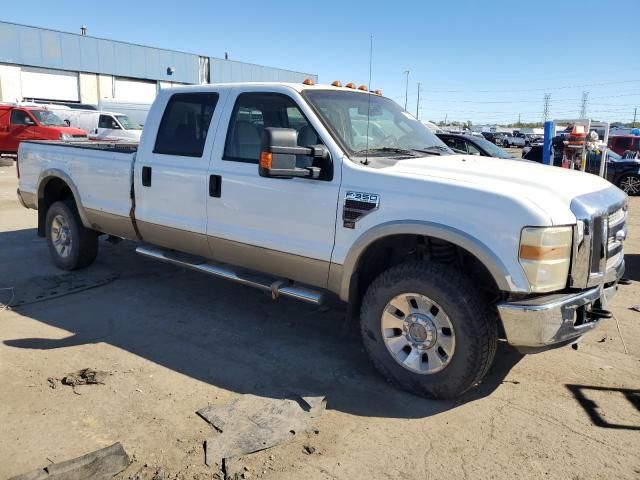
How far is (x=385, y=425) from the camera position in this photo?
10.9 feet

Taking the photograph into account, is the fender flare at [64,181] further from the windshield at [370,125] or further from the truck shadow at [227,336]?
the windshield at [370,125]

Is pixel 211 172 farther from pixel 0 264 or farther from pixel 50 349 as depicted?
pixel 0 264

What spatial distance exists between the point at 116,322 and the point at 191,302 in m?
0.79

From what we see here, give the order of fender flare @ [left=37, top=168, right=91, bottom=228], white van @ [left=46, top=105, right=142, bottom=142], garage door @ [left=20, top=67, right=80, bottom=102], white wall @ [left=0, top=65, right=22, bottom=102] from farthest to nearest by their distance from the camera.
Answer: garage door @ [left=20, top=67, right=80, bottom=102]
white wall @ [left=0, top=65, right=22, bottom=102]
white van @ [left=46, top=105, right=142, bottom=142]
fender flare @ [left=37, top=168, right=91, bottom=228]

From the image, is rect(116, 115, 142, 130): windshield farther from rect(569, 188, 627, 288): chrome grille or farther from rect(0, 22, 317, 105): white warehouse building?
rect(569, 188, 627, 288): chrome grille

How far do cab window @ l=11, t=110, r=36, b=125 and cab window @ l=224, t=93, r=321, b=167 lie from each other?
18.3 metres

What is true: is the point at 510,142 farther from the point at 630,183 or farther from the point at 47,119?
the point at 47,119

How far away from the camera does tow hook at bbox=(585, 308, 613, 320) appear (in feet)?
11.2

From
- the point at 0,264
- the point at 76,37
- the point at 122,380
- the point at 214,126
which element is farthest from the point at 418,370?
the point at 76,37

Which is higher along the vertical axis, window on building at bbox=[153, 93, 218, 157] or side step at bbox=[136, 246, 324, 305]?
window on building at bbox=[153, 93, 218, 157]

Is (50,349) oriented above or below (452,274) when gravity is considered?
Result: below

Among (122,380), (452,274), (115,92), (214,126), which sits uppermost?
(115,92)

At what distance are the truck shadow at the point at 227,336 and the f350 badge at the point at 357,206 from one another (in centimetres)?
81

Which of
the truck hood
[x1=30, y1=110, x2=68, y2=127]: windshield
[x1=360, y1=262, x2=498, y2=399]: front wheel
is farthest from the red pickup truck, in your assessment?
[x1=360, y1=262, x2=498, y2=399]: front wheel
